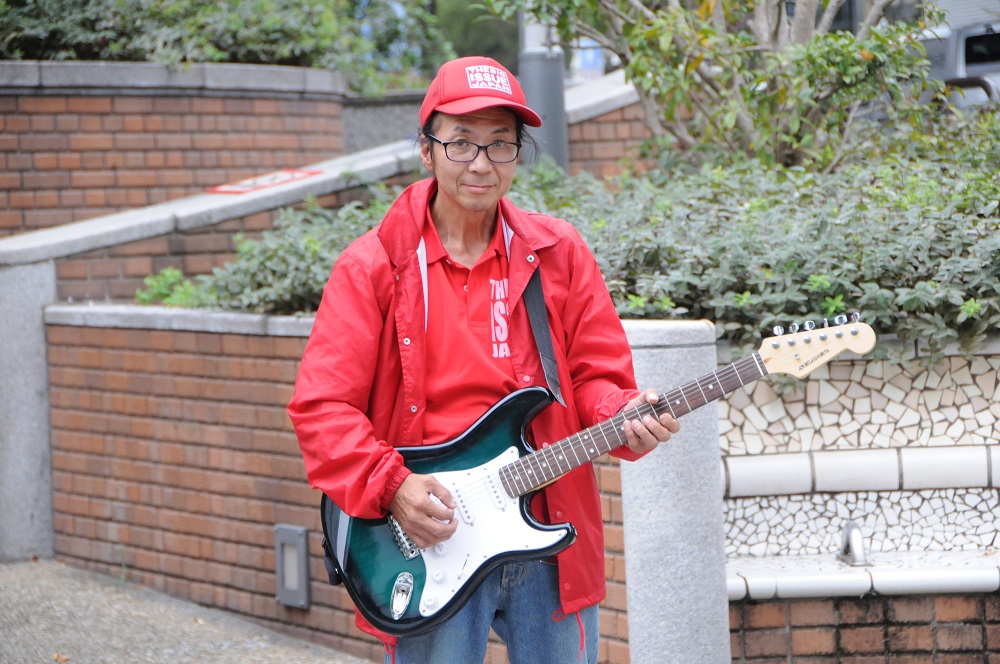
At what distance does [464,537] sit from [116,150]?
229 inches

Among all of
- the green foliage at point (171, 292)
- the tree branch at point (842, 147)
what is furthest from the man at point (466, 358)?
the tree branch at point (842, 147)

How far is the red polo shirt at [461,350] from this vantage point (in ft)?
9.25

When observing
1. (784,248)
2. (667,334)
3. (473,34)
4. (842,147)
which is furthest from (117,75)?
(473,34)

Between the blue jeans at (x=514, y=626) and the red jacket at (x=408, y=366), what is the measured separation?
57mm

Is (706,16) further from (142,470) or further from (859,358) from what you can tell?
(142,470)

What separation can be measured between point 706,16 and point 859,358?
115 inches

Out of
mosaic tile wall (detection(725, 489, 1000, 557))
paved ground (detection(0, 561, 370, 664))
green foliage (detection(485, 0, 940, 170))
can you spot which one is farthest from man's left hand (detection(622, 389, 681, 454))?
green foliage (detection(485, 0, 940, 170))

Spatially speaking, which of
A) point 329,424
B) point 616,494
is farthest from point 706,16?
point 329,424

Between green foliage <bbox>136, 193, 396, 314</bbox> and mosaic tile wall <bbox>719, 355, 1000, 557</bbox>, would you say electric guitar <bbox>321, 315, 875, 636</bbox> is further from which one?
green foliage <bbox>136, 193, 396, 314</bbox>

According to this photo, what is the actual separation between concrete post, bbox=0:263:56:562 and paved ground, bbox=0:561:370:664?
1.16 ft

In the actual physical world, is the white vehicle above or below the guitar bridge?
above

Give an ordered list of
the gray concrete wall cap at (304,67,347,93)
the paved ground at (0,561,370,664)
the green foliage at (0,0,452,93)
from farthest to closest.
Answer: the gray concrete wall cap at (304,67,347,93)
the green foliage at (0,0,452,93)
the paved ground at (0,561,370,664)

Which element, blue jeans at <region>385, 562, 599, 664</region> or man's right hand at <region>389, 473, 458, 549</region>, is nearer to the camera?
man's right hand at <region>389, 473, 458, 549</region>

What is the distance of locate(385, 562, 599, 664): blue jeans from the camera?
112 inches
